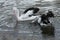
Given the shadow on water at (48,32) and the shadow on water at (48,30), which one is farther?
the shadow on water at (48,30)

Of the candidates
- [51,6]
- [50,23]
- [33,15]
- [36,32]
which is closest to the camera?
[36,32]

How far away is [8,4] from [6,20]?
1623 mm

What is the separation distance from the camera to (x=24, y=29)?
6504 millimetres

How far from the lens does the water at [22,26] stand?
20.0 ft

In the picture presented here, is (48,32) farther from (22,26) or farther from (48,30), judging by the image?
(22,26)

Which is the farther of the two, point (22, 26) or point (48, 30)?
point (22, 26)

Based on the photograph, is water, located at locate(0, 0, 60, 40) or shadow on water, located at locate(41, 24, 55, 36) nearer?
water, located at locate(0, 0, 60, 40)

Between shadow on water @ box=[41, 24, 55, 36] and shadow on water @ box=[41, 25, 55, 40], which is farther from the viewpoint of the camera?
shadow on water @ box=[41, 24, 55, 36]

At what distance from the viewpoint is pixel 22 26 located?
Result: 6719mm

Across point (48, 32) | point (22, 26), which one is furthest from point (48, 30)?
point (22, 26)

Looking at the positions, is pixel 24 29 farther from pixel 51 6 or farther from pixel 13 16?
pixel 51 6

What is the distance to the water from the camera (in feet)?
20.0

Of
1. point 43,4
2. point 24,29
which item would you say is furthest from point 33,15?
point 43,4

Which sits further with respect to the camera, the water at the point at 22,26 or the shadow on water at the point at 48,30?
the shadow on water at the point at 48,30
